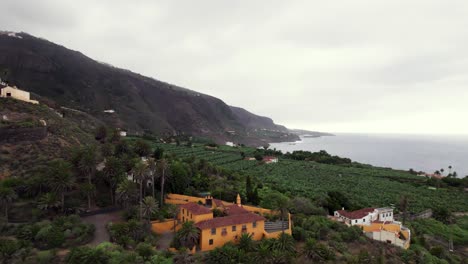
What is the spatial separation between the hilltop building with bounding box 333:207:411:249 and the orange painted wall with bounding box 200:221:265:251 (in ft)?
54.1

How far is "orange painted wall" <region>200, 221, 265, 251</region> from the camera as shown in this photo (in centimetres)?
2900

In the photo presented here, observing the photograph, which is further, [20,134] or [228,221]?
[20,134]

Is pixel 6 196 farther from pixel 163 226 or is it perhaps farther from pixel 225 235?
pixel 225 235

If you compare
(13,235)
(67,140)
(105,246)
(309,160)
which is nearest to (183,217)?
(105,246)

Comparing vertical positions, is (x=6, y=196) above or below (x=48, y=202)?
above

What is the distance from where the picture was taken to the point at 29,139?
4459 centimetres

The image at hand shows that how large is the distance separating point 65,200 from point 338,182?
2427 inches

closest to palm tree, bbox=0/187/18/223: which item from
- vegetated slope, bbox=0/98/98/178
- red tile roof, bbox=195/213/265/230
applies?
vegetated slope, bbox=0/98/98/178

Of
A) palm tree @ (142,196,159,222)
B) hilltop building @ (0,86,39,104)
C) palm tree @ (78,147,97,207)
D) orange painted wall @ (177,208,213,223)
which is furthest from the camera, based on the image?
hilltop building @ (0,86,39,104)

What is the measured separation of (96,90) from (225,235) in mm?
149677

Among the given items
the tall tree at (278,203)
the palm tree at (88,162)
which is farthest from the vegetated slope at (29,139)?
the tall tree at (278,203)

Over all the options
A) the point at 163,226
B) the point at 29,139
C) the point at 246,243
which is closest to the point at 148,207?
the point at 163,226

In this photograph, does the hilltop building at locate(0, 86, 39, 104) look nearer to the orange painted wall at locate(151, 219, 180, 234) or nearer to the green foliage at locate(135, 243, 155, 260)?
the orange painted wall at locate(151, 219, 180, 234)

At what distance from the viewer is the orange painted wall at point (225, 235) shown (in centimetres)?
2900
